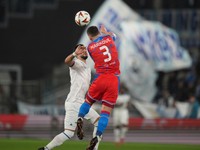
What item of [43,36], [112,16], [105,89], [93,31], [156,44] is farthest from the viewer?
[43,36]

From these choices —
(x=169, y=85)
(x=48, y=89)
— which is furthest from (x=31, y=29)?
(x=169, y=85)

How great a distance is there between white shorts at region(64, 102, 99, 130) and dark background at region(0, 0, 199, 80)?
22.9 m

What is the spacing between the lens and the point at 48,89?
130 ft

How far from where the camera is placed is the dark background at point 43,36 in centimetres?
4234

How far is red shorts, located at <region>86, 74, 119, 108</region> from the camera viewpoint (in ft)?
60.9

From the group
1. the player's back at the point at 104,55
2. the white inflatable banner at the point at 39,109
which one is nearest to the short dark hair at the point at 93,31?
the player's back at the point at 104,55

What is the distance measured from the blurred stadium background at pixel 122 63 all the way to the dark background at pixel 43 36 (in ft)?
0.15

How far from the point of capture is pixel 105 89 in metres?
18.6

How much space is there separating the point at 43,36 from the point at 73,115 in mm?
24029

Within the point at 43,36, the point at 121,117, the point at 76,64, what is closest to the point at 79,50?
the point at 76,64

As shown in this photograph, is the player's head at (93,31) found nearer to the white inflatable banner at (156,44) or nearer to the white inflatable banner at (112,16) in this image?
the white inflatable banner at (156,44)

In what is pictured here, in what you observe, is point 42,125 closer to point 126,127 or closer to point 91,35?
point 126,127

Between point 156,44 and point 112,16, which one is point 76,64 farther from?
point 156,44

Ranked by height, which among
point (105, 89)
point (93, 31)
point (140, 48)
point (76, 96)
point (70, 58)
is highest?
point (93, 31)
